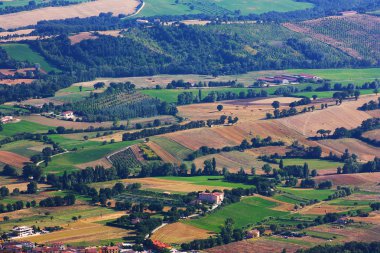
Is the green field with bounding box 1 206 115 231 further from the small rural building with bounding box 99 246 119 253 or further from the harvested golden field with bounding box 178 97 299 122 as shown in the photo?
the harvested golden field with bounding box 178 97 299 122

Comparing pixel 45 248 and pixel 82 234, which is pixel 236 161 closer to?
pixel 82 234

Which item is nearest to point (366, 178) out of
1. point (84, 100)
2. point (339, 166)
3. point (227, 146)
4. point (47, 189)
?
point (339, 166)

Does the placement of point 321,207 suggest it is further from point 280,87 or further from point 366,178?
point 280,87

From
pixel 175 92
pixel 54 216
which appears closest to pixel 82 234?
pixel 54 216

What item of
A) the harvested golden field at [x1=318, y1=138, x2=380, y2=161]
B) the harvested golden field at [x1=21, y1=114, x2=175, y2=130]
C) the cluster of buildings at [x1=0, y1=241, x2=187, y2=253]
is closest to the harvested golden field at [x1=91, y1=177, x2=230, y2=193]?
the cluster of buildings at [x1=0, y1=241, x2=187, y2=253]

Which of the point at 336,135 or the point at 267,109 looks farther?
the point at 267,109

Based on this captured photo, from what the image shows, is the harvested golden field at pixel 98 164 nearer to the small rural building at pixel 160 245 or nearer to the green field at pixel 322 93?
the small rural building at pixel 160 245
